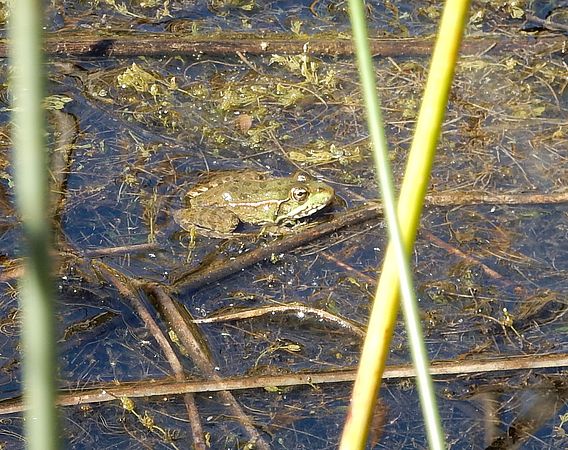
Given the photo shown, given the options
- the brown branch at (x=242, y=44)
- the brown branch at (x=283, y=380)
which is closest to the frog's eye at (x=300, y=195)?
the brown branch at (x=283, y=380)

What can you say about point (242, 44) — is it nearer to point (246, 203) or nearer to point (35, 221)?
point (246, 203)

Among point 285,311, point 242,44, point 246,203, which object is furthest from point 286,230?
point 242,44

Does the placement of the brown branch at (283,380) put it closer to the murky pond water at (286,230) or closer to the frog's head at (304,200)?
the murky pond water at (286,230)

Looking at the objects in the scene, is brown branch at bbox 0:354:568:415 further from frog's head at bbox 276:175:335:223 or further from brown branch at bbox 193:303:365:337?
frog's head at bbox 276:175:335:223

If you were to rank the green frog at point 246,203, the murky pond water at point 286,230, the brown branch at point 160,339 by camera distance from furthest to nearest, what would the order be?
the green frog at point 246,203
the murky pond water at point 286,230
the brown branch at point 160,339

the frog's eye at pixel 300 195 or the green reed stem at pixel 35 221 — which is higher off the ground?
the green reed stem at pixel 35 221

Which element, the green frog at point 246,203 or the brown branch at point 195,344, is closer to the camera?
the brown branch at point 195,344
